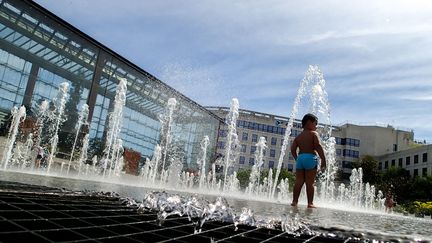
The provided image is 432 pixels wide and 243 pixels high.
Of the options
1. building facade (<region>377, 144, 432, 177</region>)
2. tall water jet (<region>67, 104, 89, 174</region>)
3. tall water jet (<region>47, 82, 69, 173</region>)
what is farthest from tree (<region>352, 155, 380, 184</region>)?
tall water jet (<region>47, 82, 69, 173</region>)

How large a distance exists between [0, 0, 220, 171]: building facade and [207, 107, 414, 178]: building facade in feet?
135

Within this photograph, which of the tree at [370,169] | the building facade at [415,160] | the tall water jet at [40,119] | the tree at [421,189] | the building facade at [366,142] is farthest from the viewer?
the building facade at [366,142]

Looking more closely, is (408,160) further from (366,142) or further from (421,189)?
(366,142)

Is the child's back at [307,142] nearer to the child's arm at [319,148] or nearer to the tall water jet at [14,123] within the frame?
the child's arm at [319,148]

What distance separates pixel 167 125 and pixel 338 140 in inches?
1972

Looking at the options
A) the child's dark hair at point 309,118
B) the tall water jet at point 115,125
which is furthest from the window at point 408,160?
the child's dark hair at point 309,118

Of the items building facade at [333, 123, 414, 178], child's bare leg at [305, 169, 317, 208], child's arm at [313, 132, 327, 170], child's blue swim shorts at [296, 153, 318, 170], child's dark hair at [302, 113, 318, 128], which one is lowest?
child's bare leg at [305, 169, 317, 208]

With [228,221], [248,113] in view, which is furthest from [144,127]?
[248,113]

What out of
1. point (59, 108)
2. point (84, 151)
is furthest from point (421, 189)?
point (59, 108)

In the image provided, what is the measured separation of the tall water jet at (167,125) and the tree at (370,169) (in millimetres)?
41718

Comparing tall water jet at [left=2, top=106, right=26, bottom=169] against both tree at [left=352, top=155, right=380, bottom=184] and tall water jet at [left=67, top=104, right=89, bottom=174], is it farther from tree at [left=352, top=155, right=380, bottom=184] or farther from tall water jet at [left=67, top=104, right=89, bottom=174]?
tree at [left=352, top=155, right=380, bottom=184]

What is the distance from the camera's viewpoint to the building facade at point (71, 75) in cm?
2120

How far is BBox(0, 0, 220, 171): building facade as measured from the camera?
21203mm

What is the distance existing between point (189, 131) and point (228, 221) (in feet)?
117
